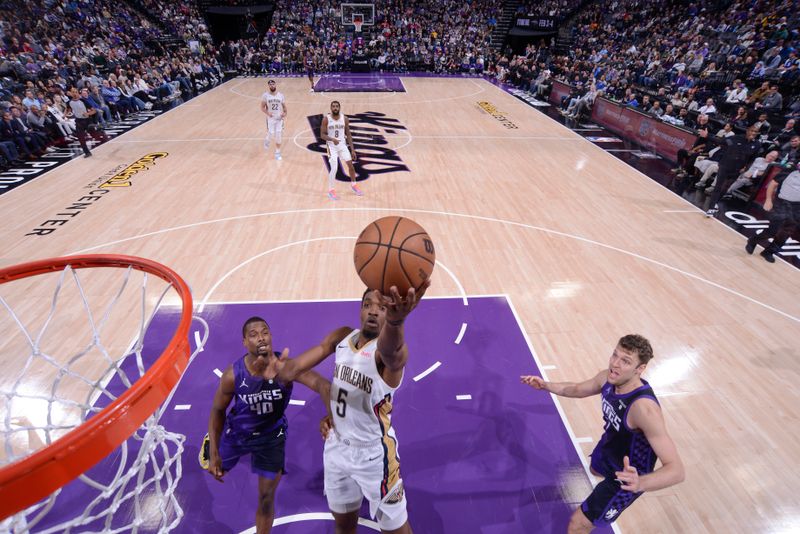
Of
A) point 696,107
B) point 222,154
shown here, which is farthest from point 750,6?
point 222,154

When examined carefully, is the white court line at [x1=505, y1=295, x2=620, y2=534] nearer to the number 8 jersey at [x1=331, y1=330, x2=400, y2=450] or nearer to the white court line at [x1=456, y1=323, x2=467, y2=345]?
the white court line at [x1=456, y1=323, x2=467, y2=345]

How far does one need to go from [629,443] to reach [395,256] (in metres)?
1.91

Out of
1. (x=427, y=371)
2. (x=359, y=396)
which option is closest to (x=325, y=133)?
(x=427, y=371)

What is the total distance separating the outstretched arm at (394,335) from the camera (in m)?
1.97

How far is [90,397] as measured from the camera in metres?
4.32

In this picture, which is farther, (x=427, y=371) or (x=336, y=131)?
(x=336, y=131)

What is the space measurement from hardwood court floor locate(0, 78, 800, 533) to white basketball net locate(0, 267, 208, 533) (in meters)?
1.10

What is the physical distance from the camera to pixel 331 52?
81.3 feet

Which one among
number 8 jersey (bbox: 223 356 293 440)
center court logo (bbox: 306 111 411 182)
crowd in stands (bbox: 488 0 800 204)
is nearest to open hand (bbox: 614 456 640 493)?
number 8 jersey (bbox: 223 356 293 440)

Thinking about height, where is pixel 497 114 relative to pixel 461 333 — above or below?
below

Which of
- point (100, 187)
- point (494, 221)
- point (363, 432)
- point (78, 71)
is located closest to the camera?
point (363, 432)

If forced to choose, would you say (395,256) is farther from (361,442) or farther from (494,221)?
(494,221)

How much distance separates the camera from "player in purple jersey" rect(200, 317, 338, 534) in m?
2.82

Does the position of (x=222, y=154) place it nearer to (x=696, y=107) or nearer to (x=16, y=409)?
(x=16, y=409)
